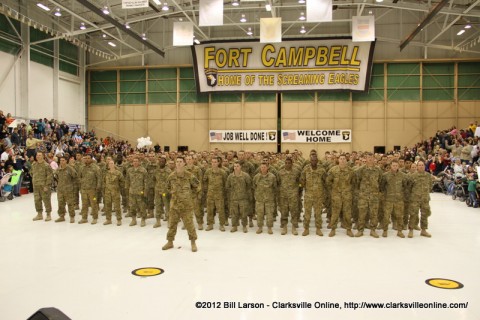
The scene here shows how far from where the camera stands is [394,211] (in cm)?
934

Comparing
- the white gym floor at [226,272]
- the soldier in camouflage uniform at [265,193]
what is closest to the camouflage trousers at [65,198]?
the white gym floor at [226,272]

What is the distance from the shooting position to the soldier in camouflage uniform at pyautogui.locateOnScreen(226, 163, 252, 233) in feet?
32.3

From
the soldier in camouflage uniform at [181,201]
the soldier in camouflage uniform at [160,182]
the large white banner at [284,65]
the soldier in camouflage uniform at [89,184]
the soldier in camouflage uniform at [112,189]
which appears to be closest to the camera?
the soldier in camouflage uniform at [181,201]

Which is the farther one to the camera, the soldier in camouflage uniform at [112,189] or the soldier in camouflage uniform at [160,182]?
the soldier in camouflage uniform at [112,189]

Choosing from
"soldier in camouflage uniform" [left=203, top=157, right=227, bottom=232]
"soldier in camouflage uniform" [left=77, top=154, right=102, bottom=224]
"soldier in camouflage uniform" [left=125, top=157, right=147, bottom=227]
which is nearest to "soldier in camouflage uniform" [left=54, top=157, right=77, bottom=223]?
"soldier in camouflage uniform" [left=77, top=154, right=102, bottom=224]

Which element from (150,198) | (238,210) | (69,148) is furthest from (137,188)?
(69,148)

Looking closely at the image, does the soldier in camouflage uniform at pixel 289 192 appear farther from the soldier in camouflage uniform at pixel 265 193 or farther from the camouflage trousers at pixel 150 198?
the camouflage trousers at pixel 150 198

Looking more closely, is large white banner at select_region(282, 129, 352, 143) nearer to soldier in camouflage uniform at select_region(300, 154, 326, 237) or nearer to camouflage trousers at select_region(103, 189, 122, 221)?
soldier in camouflage uniform at select_region(300, 154, 326, 237)

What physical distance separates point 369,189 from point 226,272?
4.22 m

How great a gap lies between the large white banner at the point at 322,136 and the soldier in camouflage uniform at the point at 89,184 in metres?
18.0

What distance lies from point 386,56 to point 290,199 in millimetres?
20901

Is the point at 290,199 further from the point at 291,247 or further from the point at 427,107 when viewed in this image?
the point at 427,107

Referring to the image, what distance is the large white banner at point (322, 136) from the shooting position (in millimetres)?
26906

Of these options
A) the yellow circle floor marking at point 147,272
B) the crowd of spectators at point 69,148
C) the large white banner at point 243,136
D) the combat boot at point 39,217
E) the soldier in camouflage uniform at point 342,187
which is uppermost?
the large white banner at point 243,136
